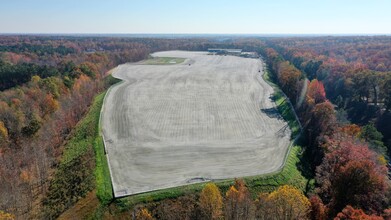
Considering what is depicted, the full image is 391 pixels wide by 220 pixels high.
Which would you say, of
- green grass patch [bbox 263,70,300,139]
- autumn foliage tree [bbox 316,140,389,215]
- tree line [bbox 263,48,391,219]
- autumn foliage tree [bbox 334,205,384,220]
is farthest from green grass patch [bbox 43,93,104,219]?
green grass patch [bbox 263,70,300,139]

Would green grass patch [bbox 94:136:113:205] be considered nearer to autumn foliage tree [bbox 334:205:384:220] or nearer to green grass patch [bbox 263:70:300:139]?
autumn foliage tree [bbox 334:205:384:220]

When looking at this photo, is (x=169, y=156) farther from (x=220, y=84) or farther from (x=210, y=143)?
(x=220, y=84)

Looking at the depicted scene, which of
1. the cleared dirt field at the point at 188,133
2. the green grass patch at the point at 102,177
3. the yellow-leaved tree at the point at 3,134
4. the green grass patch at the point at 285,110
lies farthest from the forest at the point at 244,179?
the cleared dirt field at the point at 188,133

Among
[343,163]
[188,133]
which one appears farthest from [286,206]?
[188,133]

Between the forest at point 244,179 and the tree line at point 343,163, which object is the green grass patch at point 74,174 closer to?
the forest at point 244,179

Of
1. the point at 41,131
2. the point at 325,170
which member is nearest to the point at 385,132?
the point at 325,170
